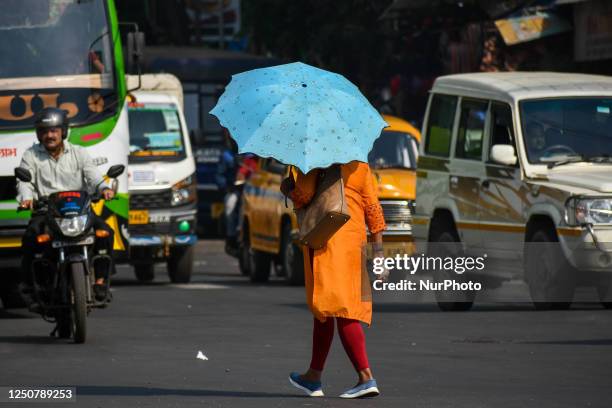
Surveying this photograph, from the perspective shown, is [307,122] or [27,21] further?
[27,21]

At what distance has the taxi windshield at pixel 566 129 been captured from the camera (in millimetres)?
15102

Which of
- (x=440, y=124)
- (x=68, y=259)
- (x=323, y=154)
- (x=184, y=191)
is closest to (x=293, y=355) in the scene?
(x=68, y=259)

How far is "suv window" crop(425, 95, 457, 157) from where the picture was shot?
1650 cm

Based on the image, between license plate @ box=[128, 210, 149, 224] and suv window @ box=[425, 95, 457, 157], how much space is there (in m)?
4.91

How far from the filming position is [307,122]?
9289 mm

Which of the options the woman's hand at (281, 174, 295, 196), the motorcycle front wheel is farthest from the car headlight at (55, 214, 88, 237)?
the woman's hand at (281, 174, 295, 196)

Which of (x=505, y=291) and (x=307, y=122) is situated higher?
(x=307, y=122)

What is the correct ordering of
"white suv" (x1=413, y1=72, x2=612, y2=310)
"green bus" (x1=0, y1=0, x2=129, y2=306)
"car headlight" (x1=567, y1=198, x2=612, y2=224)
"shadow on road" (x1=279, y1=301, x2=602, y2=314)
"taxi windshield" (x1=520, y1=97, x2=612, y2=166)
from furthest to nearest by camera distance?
1. "green bus" (x1=0, y1=0, x2=129, y2=306)
2. "shadow on road" (x1=279, y1=301, x2=602, y2=314)
3. "taxi windshield" (x1=520, y1=97, x2=612, y2=166)
4. "white suv" (x1=413, y1=72, x2=612, y2=310)
5. "car headlight" (x1=567, y1=198, x2=612, y2=224)

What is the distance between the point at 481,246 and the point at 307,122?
6.54m

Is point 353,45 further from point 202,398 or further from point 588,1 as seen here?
point 202,398

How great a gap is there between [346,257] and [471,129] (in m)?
6.92

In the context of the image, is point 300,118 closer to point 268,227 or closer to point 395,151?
point 395,151

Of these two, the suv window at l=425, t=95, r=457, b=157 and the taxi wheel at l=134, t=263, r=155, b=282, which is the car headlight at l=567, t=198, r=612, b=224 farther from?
the taxi wheel at l=134, t=263, r=155, b=282

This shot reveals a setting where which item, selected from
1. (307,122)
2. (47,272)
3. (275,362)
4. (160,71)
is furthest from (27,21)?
(160,71)
